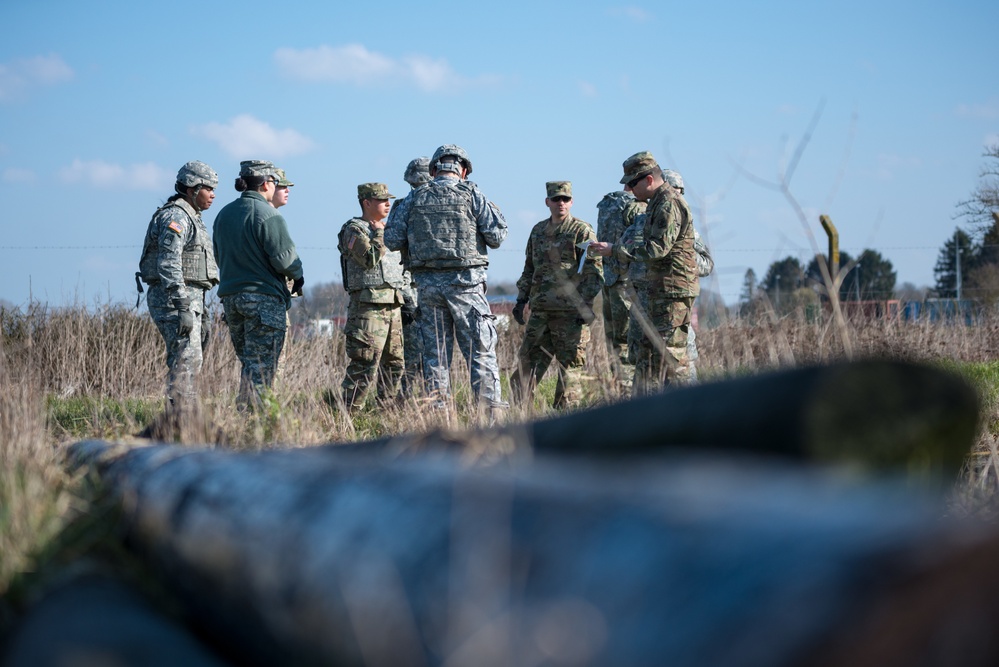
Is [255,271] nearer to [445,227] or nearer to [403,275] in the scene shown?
[403,275]

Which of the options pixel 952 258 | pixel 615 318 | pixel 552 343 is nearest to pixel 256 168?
pixel 552 343

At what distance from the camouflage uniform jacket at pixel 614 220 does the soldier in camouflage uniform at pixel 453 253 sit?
202 cm

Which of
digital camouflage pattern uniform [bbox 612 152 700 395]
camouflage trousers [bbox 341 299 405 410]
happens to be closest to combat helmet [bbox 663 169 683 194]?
digital camouflage pattern uniform [bbox 612 152 700 395]

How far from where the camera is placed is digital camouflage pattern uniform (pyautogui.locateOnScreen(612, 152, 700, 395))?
23.0 ft

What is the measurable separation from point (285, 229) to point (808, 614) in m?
7.05

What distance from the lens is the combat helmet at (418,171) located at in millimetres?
8641

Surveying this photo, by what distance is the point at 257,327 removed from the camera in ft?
25.1

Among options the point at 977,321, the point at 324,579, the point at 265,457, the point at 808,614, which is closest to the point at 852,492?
the point at 808,614

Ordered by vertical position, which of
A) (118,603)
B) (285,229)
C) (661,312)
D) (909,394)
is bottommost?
(118,603)

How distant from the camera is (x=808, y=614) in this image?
3.21ft

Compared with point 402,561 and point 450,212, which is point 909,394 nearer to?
point 402,561

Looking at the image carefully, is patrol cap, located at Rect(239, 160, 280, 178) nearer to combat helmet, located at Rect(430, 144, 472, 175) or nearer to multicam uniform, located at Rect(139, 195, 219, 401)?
multicam uniform, located at Rect(139, 195, 219, 401)

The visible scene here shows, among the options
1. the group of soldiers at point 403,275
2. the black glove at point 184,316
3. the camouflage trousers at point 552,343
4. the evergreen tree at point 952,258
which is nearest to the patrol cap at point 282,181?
the group of soldiers at point 403,275

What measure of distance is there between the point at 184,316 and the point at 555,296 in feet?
10.7
